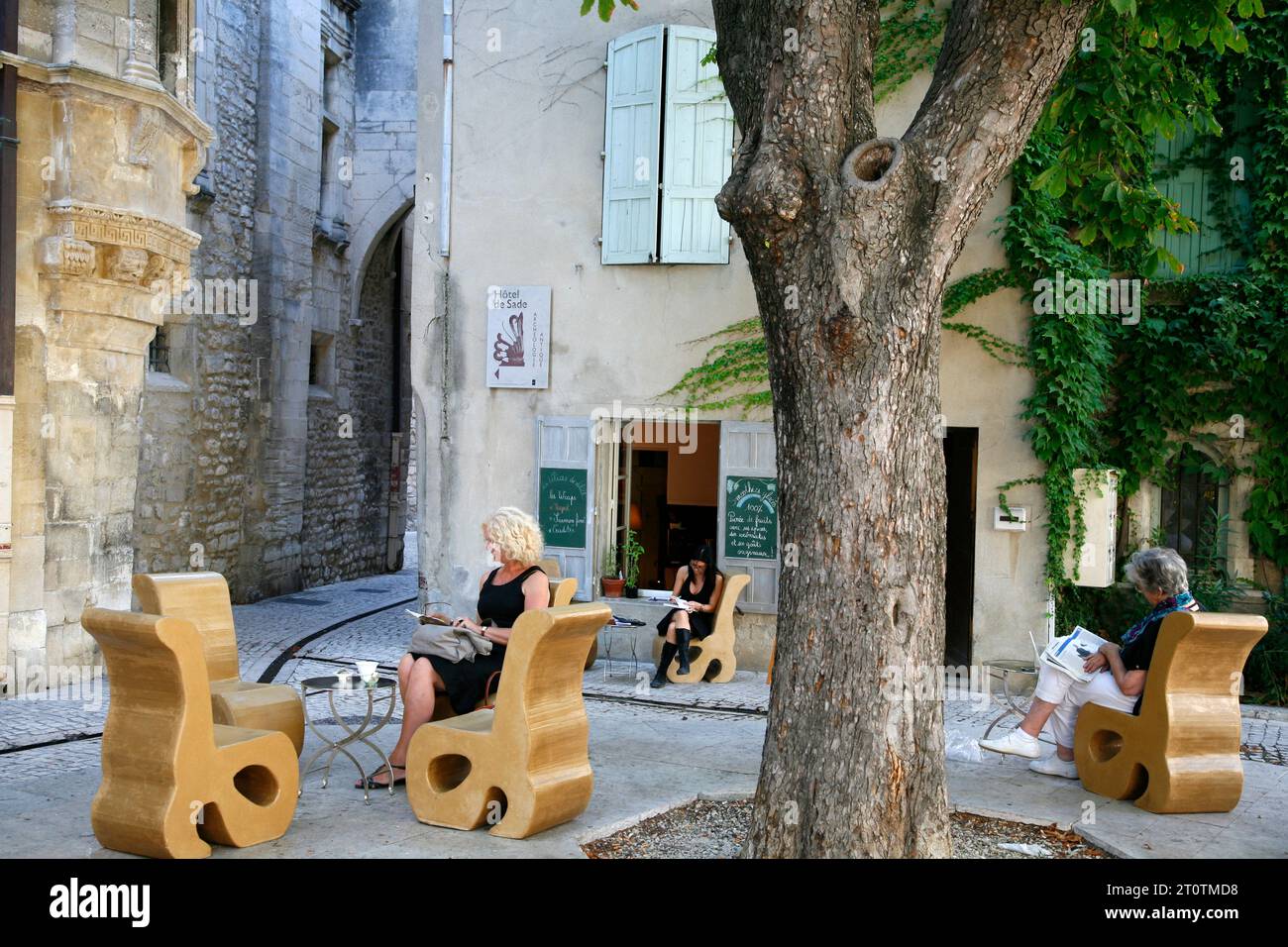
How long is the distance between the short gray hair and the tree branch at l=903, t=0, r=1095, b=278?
2.46 meters

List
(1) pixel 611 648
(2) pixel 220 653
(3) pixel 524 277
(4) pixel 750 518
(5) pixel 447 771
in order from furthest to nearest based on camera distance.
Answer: (3) pixel 524 277, (1) pixel 611 648, (4) pixel 750 518, (2) pixel 220 653, (5) pixel 447 771

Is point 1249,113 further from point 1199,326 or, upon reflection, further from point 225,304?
point 225,304

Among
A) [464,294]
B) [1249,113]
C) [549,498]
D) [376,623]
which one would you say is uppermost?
[1249,113]

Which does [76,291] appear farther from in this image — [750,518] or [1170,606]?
[1170,606]

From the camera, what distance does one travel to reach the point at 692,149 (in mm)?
11289

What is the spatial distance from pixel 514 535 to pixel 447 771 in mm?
1243

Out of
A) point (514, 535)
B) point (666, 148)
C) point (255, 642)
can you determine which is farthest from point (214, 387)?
point (514, 535)

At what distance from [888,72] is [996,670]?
5.29 metres

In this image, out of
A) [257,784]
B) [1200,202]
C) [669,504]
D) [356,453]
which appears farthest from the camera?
[356,453]

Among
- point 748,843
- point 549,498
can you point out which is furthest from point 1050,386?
Answer: point 748,843

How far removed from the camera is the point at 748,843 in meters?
5.05

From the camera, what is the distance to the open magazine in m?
6.75

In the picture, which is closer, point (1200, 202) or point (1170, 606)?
point (1170, 606)

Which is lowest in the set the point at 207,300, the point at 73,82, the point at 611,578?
the point at 611,578
